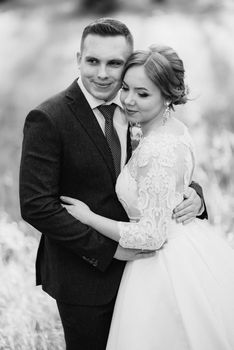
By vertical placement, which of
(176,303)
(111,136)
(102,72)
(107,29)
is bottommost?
(176,303)

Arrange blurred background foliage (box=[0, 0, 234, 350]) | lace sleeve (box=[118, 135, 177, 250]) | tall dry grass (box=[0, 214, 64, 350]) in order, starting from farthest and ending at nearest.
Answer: blurred background foliage (box=[0, 0, 234, 350]) → tall dry grass (box=[0, 214, 64, 350]) → lace sleeve (box=[118, 135, 177, 250])

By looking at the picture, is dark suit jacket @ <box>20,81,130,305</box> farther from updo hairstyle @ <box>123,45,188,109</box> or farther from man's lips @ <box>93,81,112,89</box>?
updo hairstyle @ <box>123,45,188,109</box>

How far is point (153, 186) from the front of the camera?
1695 mm

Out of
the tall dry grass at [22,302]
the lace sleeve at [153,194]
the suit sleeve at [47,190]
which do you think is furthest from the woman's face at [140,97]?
the tall dry grass at [22,302]

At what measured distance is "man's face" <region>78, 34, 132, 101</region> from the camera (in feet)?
5.97

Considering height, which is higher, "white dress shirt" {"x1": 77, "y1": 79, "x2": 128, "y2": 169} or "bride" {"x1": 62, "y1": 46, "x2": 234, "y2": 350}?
"white dress shirt" {"x1": 77, "y1": 79, "x2": 128, "y2": 169}

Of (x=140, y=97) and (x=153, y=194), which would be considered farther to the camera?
(x=140, y=97)

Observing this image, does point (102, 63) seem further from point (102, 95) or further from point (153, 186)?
point (153, 186)

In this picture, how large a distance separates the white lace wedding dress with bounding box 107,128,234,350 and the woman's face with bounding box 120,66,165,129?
8cm

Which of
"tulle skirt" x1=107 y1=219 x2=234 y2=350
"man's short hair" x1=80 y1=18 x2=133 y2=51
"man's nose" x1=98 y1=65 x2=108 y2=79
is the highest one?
"man's short hair" x1=80 y1=18 x2=133 y2=51

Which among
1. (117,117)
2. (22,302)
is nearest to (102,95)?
(117,117)

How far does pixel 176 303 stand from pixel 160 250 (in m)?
0.18

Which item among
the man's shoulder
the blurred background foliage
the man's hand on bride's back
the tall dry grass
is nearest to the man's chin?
the man's shoulder

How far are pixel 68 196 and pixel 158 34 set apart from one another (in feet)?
7.49
